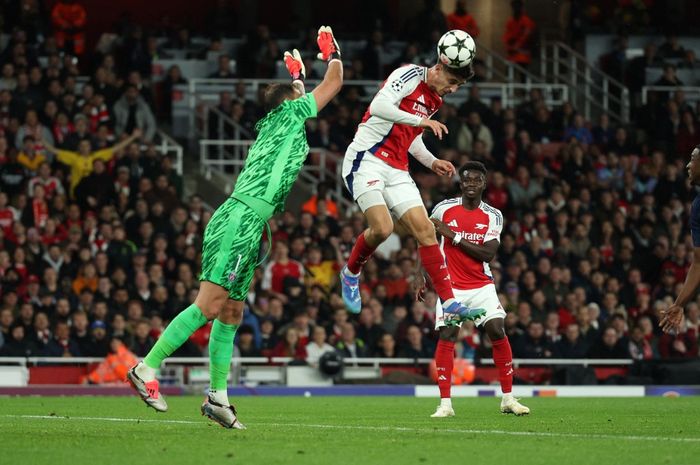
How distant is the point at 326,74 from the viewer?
1126 centimetres

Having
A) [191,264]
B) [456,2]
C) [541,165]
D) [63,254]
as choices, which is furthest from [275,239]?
[456,2]

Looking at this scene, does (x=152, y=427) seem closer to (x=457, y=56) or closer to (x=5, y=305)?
→ (x=457, y=56)

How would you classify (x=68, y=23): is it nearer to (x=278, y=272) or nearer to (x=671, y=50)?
(x=278, y=272)

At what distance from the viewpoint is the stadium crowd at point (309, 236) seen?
869 inches

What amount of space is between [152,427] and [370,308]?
38.6 feet

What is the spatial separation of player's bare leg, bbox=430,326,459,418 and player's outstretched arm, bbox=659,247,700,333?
3407 millimetres

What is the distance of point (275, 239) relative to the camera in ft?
78.6

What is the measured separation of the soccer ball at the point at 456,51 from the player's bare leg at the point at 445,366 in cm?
292

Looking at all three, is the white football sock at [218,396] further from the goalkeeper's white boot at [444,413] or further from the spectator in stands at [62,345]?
the spectator in stands at [62,345]

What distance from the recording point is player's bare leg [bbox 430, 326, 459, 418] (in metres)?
13.9

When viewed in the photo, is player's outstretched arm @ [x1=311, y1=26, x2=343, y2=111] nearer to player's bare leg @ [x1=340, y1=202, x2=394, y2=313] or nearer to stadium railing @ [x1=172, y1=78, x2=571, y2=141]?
player's bare leg @ [x1=340, y1=202, x2=394, y2=313]

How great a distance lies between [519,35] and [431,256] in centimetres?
1883

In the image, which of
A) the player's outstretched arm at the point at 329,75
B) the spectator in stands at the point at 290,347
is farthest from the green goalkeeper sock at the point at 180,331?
the spectator in stands at the point at 290,347

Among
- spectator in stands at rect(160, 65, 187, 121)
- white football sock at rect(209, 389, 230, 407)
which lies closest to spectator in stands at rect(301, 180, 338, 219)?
spectator in stands at rect(160, 65, 187, 121)
